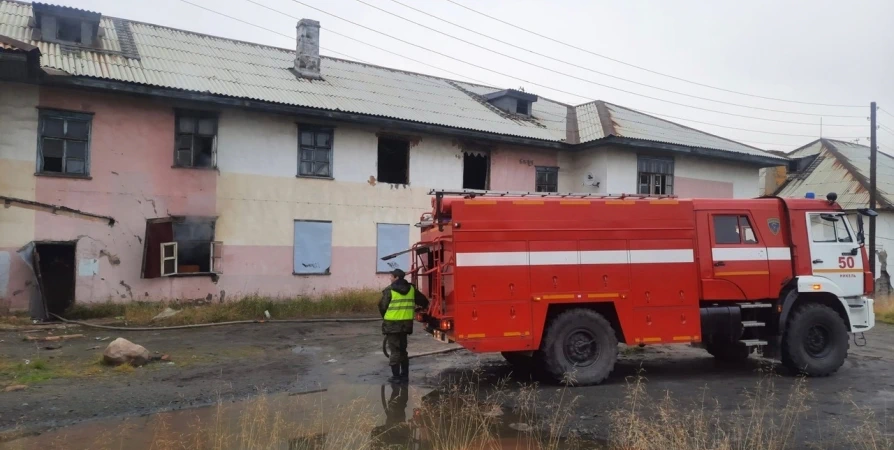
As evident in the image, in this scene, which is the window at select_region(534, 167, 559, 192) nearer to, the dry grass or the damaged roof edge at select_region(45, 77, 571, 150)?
the damaged roof edge at select_region(45, 77, 571, 150)

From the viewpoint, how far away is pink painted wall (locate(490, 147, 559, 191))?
19047 millimetres

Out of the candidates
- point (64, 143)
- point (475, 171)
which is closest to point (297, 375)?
point (64, 143)

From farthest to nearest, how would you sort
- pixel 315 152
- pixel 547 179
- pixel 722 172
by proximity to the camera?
pixel 722 172, pixel 547 179, pixel 315 152

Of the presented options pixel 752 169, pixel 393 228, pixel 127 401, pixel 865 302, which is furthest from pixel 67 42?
pixel 752 169

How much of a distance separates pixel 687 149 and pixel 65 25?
18.9 metres

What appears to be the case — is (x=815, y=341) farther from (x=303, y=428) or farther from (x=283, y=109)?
Answer: (x=283, y=109)

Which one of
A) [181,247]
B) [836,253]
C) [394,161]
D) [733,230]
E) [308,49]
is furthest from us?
[308,49]

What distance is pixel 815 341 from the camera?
908 centimetres

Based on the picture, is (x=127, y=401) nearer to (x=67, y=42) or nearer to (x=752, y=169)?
(x=67, y=42)

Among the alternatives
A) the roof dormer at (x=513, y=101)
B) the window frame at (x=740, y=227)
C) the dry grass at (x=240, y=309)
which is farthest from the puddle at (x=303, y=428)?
the roof dormer at (x=513, y=101)

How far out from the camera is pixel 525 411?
699cm

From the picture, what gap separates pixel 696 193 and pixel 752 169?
304 cm

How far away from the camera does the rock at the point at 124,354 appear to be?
8.82 metres

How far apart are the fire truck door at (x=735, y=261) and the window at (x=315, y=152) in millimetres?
10525
